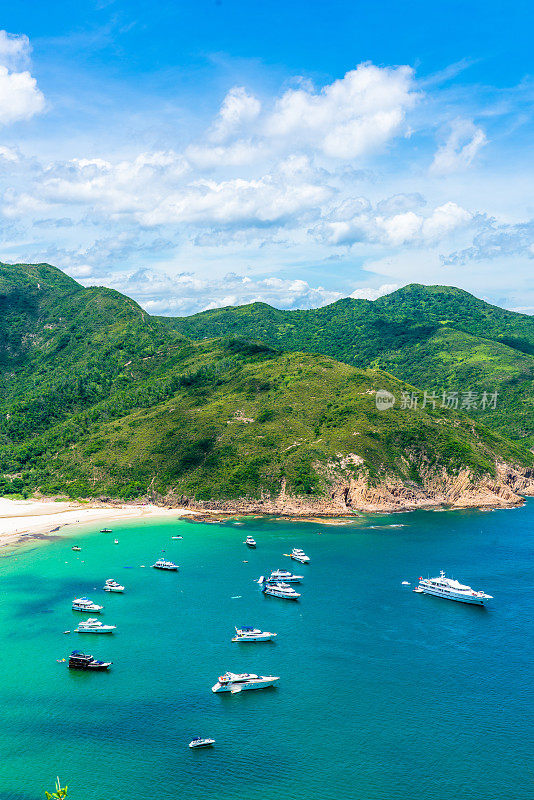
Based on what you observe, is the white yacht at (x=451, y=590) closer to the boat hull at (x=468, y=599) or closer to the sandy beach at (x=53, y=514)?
the boat hull at (x=468, y=599)

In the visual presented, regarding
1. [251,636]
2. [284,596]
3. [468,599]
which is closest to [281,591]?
[284,596]

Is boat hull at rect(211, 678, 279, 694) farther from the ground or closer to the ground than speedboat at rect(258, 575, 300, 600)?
closer to the ground

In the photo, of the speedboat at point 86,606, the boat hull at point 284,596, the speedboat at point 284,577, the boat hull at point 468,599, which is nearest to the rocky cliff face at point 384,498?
the speedboat at point 284,577

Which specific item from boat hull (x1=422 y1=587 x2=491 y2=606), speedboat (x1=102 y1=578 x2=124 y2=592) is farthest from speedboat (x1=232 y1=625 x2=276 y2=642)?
boat hull (x1=422 y1=587 x2=491 y2=606)

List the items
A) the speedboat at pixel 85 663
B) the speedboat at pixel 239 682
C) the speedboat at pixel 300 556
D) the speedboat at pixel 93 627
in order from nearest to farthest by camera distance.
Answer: the speedboat at pixel 239 682 < the speedboat at pixel 85 663 < the speedboat at pixel 93 627 < the speedboat at pixel 300 556

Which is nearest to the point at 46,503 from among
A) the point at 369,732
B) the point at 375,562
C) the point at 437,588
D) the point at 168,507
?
the point at 168,507

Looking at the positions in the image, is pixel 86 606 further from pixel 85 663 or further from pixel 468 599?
pixel 468 599

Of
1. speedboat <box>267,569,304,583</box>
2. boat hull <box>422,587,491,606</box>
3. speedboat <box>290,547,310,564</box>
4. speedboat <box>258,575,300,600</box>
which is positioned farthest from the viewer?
speedboat <box>290,547,310,564</box>

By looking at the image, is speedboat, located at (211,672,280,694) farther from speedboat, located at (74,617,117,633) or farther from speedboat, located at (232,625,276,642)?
speedboat, located at (74,617,117,633)
